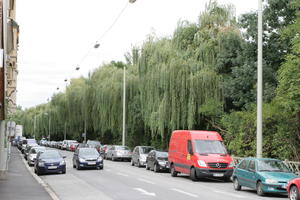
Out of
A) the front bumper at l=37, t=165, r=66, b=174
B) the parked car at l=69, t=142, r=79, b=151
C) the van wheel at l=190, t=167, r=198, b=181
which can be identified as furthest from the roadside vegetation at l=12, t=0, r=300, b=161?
the parked car at l=69, t=142, r=79, b=151

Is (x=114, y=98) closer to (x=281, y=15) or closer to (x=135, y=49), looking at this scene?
(x=135, y=49)

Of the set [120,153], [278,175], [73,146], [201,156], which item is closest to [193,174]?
[201,156]

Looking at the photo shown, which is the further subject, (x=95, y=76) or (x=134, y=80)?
(x=95, y=76)

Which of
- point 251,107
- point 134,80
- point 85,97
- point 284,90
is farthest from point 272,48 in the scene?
point 85,97

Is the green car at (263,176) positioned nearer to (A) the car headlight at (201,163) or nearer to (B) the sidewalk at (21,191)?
(A) the car headlight at (201,163)

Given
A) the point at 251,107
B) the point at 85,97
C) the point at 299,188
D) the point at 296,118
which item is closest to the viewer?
the point at 299,188

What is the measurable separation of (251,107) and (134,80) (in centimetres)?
2196

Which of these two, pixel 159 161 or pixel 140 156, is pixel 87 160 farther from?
pixel 140 156

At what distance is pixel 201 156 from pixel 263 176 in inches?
252

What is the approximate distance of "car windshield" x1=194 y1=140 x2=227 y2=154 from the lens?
80.5 feet

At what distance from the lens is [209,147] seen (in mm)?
24875

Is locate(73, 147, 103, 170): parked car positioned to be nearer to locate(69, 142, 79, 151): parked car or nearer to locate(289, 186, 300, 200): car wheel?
locate(289, 186, 300, 200): car wheel

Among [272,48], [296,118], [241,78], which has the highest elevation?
[272,48]

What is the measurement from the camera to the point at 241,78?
32.0 metres
